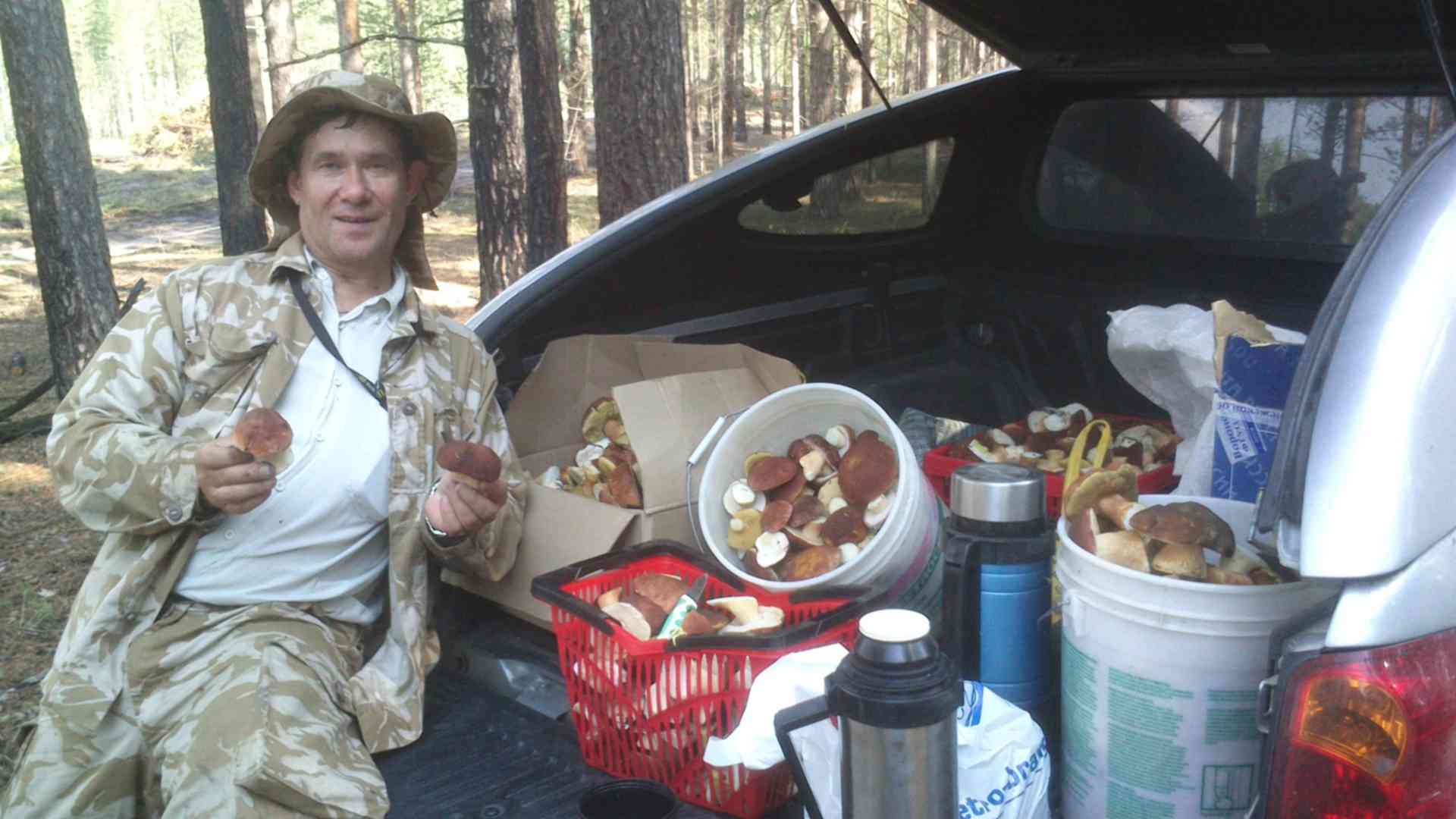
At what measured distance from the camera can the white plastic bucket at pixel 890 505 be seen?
78.3 inches

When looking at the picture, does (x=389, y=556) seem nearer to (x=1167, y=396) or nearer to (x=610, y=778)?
(x=610, y=778)

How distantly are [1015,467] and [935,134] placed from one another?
1.96 m

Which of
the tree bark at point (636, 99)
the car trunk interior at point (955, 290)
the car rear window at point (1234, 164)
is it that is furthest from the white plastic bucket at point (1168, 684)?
the tree bark at point (636, 99)

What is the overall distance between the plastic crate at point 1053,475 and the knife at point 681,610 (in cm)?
54

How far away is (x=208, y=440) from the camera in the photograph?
7.45 ft

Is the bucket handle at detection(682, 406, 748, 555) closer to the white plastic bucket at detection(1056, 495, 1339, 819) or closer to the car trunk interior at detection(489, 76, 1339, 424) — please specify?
the car trunk interior at detection(489, 76, 1339, 424)

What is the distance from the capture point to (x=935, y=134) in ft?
11.7

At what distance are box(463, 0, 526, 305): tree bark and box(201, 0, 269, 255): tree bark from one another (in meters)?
1.99

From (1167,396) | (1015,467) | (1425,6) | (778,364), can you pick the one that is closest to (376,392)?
(778,364)

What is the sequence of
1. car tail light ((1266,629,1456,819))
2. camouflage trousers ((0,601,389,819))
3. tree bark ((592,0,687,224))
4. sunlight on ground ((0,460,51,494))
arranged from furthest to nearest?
1. sunlight on ground ((0,460,51,494))
2. tree bark ((592,0,687,224))
3. camouflage trousers ((0,601,389,819))
4. car tail light ((1266,629,1456,819))

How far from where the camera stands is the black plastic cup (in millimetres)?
1732

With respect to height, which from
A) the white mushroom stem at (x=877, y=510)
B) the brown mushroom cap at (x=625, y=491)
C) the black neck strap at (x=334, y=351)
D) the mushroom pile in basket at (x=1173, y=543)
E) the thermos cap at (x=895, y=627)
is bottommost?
the brown mushroom cap at (x=625, y=491)

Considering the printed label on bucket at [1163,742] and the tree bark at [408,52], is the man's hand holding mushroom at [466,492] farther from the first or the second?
the tree bark at [408,52]

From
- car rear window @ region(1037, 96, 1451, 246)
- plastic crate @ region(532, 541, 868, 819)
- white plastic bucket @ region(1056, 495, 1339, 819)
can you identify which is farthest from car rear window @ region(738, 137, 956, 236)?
white plastic bucket @ region(1056, 495, 1339, 819)
